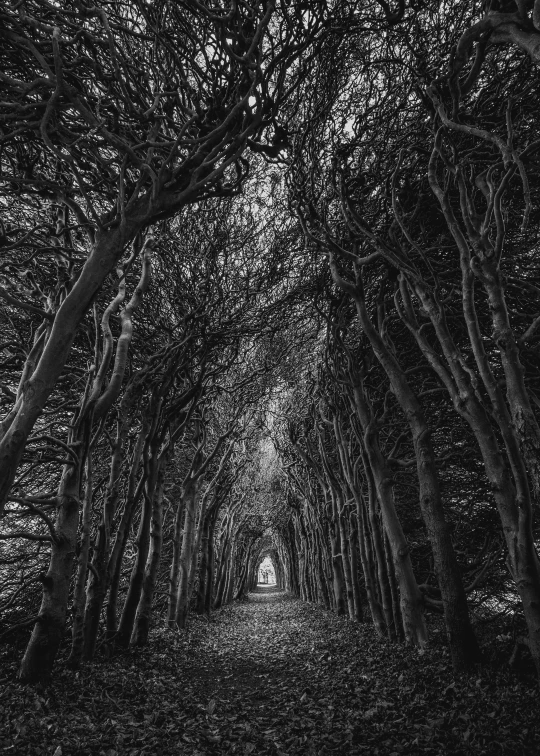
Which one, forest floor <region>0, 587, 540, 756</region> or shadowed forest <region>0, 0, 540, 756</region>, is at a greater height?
shadowed forest <region>0, 0, 540, 756</region>

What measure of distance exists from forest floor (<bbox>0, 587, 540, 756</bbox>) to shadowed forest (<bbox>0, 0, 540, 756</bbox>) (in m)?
0.05

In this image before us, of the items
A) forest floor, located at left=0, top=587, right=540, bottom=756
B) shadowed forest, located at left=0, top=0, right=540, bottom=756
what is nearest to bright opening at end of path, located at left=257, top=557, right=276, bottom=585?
shadowed forest, located at left=0, top=0, right=540, bottom=756

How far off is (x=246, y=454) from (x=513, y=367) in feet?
58.5

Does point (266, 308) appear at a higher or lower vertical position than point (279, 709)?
higher

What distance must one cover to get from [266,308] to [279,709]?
314 inches

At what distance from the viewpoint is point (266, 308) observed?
10445mm

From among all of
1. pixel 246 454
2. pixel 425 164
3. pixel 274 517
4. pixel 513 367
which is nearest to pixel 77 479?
pixel 513 367

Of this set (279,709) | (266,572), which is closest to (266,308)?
(279,709)

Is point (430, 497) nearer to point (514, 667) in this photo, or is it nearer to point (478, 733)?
point (514, 667)

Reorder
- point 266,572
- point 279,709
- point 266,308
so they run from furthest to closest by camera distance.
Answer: point 266,572
point 266,308
point 279,709

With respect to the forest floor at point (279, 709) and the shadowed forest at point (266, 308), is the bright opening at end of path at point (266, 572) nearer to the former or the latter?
the shadowed forest at point (266, 308)

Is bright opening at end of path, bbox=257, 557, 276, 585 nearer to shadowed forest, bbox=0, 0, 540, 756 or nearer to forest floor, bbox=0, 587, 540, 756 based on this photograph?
shadowed forest, bbox=0, 0, 540, 756

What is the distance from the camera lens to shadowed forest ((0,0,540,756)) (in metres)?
4.12

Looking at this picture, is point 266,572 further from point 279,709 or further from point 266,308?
point 279,709
